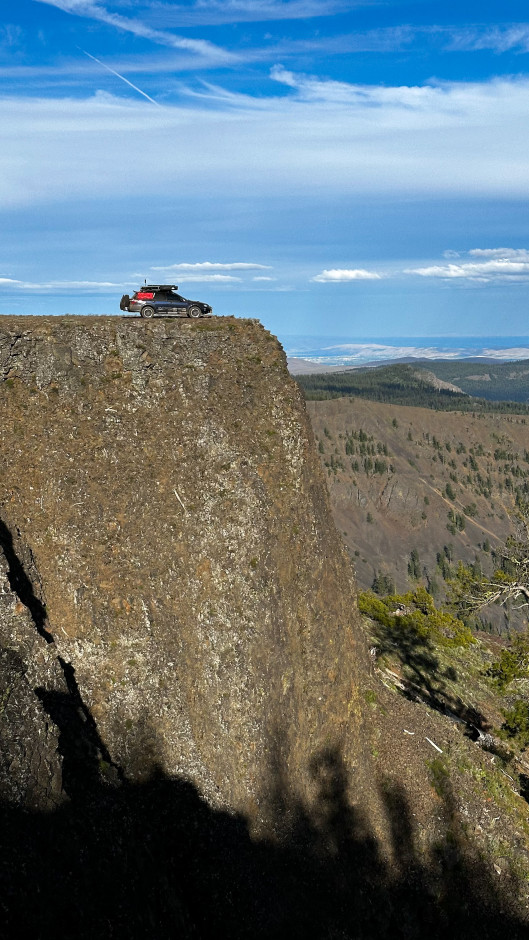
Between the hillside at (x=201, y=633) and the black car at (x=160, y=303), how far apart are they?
7.09 ft

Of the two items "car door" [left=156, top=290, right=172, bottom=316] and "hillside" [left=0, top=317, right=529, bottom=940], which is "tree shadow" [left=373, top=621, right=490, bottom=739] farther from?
"car door" [left=156, top=290, right=172, bottom=316]

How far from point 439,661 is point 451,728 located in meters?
18.1

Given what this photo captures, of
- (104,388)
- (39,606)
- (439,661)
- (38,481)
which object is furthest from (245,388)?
(439,661)

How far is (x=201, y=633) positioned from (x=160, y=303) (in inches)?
496

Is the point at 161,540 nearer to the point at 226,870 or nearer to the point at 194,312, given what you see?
the point at 194,312

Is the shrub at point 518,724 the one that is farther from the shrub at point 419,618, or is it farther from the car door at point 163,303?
the car door at point 163,303

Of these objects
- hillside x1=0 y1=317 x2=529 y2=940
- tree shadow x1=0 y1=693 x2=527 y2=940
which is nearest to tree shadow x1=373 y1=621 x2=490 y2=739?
tree shadow x1=0 y1=693 x2=527 y2=940

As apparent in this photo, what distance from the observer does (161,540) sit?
68.0 feet

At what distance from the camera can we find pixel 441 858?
24.3 metres

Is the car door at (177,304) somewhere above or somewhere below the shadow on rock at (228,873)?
above

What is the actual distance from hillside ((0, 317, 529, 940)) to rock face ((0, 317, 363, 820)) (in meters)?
A: 0.07

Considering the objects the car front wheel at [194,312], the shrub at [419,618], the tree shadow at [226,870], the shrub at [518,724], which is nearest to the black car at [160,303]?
the car front wheel at [194,312]

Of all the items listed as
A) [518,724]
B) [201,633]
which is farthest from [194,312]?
[518,724]

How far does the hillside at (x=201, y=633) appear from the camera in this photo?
18953mm
